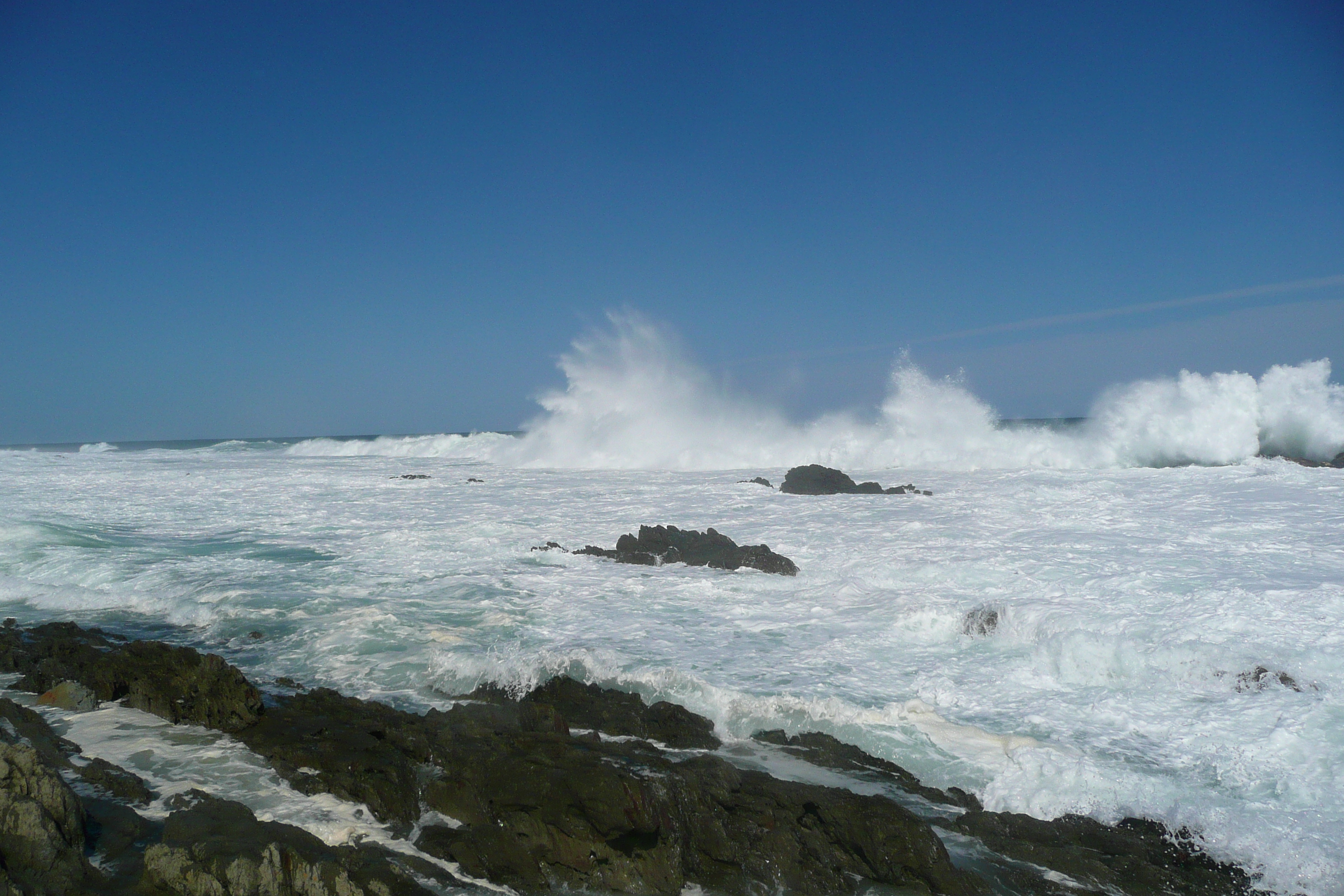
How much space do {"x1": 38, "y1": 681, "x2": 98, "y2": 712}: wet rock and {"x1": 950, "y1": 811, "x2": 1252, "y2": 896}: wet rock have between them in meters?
6.14

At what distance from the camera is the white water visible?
496cm

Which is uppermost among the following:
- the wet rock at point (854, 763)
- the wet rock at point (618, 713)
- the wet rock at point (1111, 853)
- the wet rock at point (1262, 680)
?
the wet rock at point (1262, 680)

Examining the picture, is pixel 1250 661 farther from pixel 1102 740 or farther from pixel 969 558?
pixel 969 558

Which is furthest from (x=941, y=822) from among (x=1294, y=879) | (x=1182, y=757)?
(x=1182, y=757)

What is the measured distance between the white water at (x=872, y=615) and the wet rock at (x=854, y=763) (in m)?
0.20

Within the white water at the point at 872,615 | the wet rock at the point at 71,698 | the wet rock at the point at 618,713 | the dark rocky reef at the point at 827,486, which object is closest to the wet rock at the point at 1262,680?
the white water at the point at 872,615

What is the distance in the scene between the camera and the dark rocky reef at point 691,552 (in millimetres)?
11125

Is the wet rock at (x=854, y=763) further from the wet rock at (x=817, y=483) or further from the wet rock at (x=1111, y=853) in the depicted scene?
the wet rock at (x=817, y=483)

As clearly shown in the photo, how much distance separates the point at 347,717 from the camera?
5.31 meters

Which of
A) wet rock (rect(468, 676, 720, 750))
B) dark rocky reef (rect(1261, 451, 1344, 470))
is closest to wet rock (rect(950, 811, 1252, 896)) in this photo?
wet rock (rect(468, 676, 720, 750))

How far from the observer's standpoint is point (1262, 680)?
613 cm

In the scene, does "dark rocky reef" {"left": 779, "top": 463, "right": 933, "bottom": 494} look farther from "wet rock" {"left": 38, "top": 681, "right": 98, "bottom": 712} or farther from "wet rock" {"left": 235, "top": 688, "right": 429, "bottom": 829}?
"wet rock" {"left": 38, "top": 681, "right": 98, "bottom": 712}

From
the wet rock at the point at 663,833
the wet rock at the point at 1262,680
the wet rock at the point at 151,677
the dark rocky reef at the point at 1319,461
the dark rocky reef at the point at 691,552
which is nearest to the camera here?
the wet rock at the point at 663,833

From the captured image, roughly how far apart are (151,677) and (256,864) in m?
3.51
